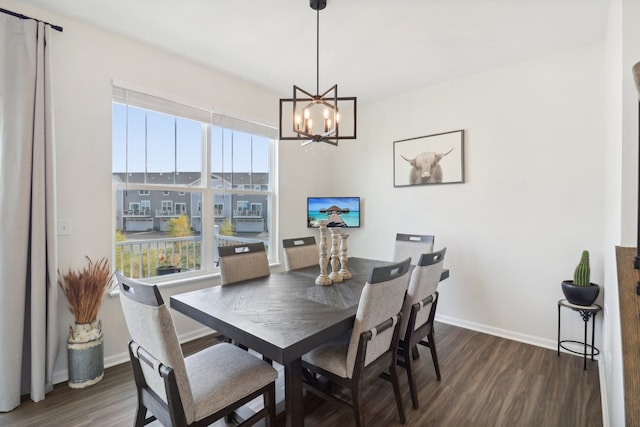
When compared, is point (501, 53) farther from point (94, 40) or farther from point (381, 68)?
point (94, 40)

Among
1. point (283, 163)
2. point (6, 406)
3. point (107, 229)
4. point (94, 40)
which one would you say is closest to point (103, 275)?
point (107, 229)

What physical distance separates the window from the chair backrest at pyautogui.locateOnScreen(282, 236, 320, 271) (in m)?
0.90

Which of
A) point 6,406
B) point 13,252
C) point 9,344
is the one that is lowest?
point 6,406

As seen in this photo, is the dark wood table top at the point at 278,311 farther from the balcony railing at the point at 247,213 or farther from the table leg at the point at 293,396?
the balcony railing at the point at 247,213

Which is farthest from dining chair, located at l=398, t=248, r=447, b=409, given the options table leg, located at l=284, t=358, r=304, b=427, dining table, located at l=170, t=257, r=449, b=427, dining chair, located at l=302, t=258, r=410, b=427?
table leg, located at l=284, t=358, r=304, b=427

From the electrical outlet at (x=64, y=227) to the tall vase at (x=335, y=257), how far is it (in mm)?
2049

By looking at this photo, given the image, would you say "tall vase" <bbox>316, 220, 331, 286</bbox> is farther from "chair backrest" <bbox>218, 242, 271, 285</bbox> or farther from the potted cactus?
the potted cactus

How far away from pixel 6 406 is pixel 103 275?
3.06 ft

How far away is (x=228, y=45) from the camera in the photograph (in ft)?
9.14

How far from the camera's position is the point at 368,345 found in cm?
162

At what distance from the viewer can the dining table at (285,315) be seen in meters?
1.38

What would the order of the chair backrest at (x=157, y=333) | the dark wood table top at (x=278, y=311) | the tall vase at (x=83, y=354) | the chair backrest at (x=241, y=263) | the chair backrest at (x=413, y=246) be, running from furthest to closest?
1. the chair backrest at (x=413, y=246)
2. the chair backrest at (x=241, y=263)
3. the tall vase at (x=83, y=354)
4. the dark wood table top at (x=278, y=311)
5. the chair backrest at (x=157, y=333)

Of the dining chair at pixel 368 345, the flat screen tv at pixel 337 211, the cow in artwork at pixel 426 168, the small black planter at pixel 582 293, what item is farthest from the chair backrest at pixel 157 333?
the cow in artwork at pixel 426 168

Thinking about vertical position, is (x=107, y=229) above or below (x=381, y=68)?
below
